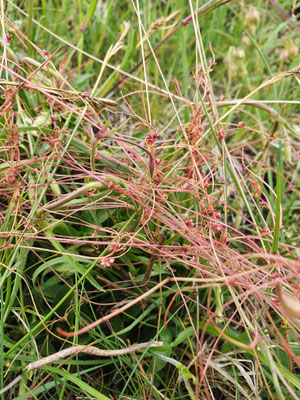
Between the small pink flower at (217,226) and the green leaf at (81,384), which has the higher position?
the small pink flower at (217,226)

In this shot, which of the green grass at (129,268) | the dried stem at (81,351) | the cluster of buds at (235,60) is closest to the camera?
the dried stem at (81,351)

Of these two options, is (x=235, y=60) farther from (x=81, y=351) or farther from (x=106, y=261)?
(x=81, y=351)

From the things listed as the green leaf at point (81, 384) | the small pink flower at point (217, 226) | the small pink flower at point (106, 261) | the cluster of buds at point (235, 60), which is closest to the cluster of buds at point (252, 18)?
the cluster of buds at point (235, 60)

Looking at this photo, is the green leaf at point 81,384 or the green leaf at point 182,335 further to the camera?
the green leaf at point 182,335

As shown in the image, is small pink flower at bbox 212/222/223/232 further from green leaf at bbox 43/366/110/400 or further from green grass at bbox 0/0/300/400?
green leaf at bbox 43/366/110/400

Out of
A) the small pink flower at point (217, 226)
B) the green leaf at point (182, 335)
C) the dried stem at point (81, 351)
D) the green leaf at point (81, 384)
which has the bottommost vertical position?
the green leaf at point (182, 335)

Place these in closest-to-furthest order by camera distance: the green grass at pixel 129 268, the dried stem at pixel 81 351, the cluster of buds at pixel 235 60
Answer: the dried stem at pixel 81 351
the green grass at pixel 129 268
the cluster of buds at pixel 235 60

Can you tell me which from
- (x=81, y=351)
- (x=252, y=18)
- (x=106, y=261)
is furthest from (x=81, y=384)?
(x=252, y=18)

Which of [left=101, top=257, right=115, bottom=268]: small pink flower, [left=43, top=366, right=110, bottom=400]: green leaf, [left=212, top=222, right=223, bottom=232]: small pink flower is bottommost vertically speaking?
[left=43, top=366, right=110, bottom=400]: green leaf

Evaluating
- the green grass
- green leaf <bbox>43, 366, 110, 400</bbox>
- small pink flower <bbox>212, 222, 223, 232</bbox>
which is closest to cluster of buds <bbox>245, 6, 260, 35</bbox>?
the green grass

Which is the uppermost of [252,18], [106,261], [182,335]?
[252,18]

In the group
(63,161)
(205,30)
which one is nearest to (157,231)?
(63,161)

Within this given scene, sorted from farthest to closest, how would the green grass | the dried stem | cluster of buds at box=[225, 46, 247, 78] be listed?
cluster of buds at box=[225, 46, 247, 78], the green grass, the dried stem

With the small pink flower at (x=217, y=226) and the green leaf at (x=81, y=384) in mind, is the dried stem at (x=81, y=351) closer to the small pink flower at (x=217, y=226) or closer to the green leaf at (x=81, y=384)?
the green leaf at (x=81, y=384)
